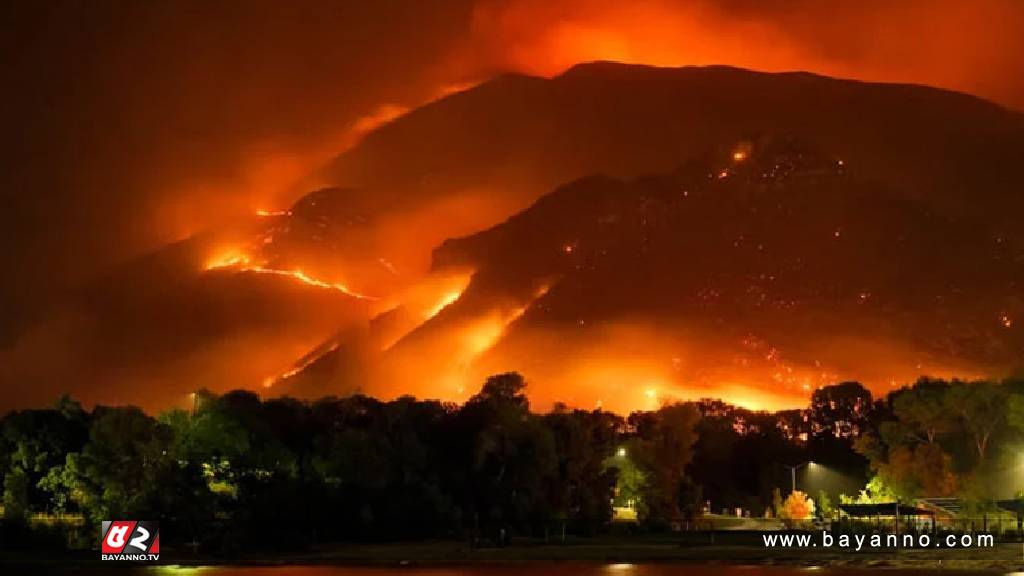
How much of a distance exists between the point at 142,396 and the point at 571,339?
132ft

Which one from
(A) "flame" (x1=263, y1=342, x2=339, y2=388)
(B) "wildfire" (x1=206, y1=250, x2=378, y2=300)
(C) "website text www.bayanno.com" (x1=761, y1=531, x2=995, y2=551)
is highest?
(B) "wildfire" (x1=206, y1=250, x2=378, y2=300)

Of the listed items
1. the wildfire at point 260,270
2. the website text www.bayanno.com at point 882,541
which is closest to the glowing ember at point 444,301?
the wildfire at point 260,270

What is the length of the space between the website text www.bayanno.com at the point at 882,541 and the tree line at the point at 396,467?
5426 mm

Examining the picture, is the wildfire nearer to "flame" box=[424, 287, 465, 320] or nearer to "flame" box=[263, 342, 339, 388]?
"flame" box=[424, 287, 465, 320]

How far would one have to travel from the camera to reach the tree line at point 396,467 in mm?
Result: 54156

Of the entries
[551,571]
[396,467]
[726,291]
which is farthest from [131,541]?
[726,291]

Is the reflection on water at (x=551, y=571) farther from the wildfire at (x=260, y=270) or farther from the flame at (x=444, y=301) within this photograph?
the wildfire at (x=260, y=270)

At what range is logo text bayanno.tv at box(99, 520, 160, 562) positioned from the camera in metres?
47.1


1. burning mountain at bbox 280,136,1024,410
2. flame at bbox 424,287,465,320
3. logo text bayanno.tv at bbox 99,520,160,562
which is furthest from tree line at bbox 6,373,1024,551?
flame at bbox 424,287,465,320

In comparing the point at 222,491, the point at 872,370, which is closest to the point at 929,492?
the point at 222,491

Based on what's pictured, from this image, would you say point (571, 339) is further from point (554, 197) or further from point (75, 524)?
point (75, 524)

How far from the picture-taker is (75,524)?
Result: 5372cm

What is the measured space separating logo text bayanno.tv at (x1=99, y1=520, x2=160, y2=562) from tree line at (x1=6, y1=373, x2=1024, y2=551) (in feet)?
9.52

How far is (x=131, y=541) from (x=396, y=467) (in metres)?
16.0
